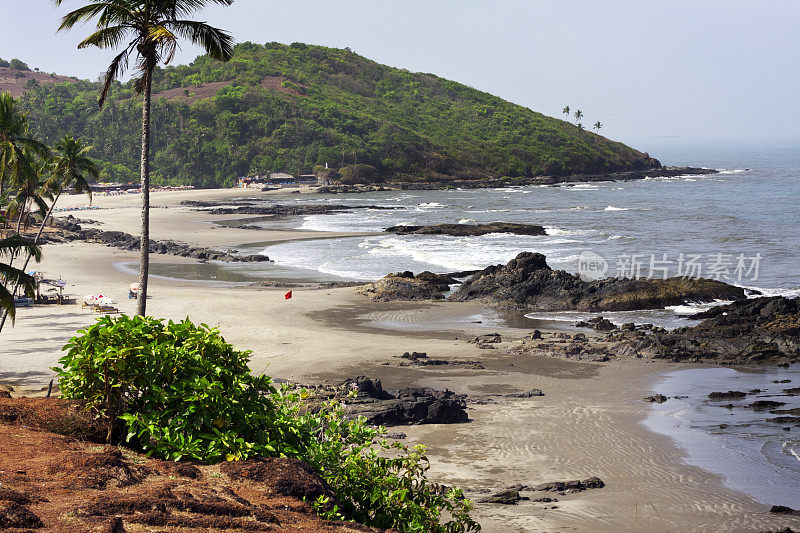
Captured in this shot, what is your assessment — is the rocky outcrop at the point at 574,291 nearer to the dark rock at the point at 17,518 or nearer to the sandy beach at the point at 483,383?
the sandy beach at the point at 483,383

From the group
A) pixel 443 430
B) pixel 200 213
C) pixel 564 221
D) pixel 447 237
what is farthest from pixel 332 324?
pixel 200 213

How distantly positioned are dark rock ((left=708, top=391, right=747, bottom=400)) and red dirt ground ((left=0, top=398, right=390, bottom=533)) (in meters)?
14.6

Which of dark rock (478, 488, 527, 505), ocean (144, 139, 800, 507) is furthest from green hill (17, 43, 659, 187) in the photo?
dark rock (478, 488, 527, 505)

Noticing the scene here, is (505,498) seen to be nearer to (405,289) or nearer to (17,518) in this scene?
Result: (17,518)

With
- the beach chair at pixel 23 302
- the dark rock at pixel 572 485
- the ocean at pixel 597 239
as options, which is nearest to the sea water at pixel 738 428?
the dark rock at pixel 572 485

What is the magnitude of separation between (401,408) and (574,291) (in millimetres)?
16582

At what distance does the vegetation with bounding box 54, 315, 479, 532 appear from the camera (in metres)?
6.72

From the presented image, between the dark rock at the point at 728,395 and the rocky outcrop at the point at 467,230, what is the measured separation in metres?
38.8

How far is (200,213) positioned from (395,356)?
58774mm

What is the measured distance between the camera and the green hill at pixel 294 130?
429 ft

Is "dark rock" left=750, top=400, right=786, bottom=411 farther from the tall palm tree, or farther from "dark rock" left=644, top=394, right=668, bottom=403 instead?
the tall palm tree

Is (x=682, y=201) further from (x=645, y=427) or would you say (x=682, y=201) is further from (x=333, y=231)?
(x=645, y=427)

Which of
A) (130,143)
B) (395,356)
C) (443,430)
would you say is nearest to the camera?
(443,430)

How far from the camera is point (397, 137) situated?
143625 millimetres
